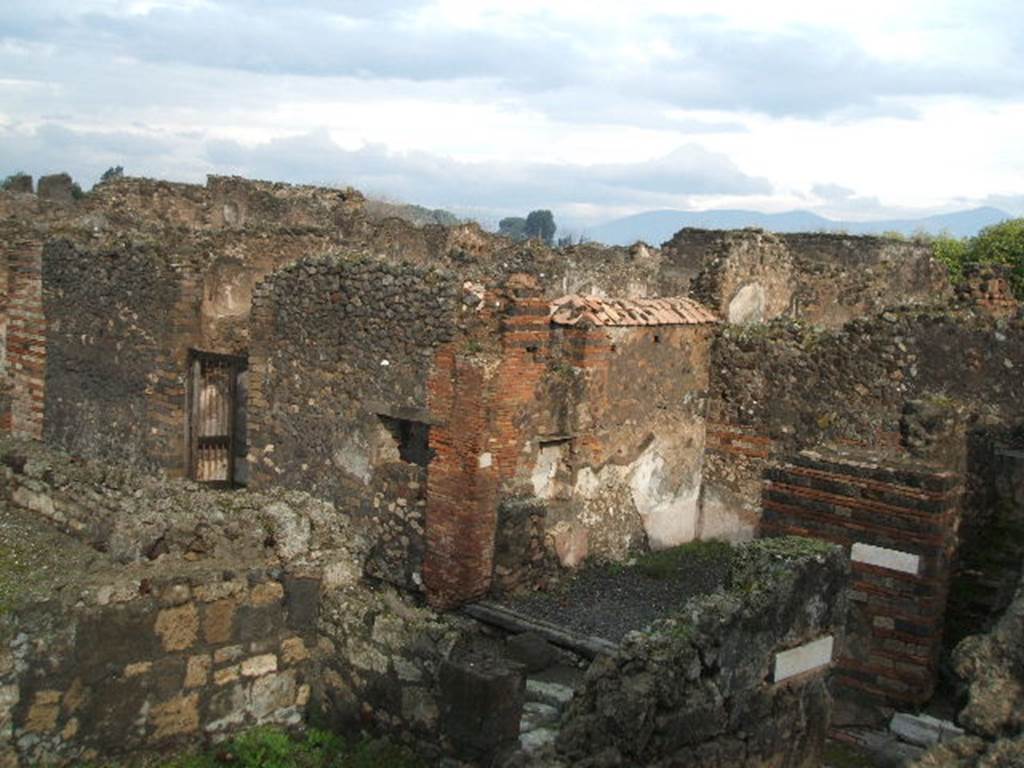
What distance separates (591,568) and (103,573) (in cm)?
668

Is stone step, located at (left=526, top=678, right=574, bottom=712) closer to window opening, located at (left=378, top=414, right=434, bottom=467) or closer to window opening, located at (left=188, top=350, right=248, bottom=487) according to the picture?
window opening, located at (left=378, top=414, right=434, bottom=467)

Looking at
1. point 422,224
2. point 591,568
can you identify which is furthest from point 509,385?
point 422,224

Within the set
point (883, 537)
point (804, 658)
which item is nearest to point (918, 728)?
point (883, 537)

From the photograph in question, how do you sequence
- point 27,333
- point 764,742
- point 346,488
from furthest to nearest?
point 27,333
point 346,488
point 764,742

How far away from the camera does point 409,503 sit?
1063 cm

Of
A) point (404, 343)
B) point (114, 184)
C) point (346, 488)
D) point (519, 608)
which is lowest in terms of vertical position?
point (519, 608)

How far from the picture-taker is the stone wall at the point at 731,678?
14.4 ft

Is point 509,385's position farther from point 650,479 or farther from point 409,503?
point 650,479

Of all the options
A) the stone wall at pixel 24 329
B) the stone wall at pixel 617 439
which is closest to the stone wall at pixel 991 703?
the stone wall at pixel 617 439

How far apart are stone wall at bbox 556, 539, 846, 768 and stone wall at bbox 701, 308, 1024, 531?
5.58 metres

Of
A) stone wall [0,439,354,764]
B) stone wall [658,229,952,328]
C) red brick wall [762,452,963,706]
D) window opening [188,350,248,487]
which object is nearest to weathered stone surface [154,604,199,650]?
stone wall [0,439,354,764]

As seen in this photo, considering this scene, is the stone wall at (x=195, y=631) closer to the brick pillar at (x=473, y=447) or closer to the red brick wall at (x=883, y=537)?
the red brick wall at (x=883, y=537)

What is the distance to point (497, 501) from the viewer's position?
10.3m

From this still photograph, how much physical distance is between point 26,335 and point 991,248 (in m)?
26.7
